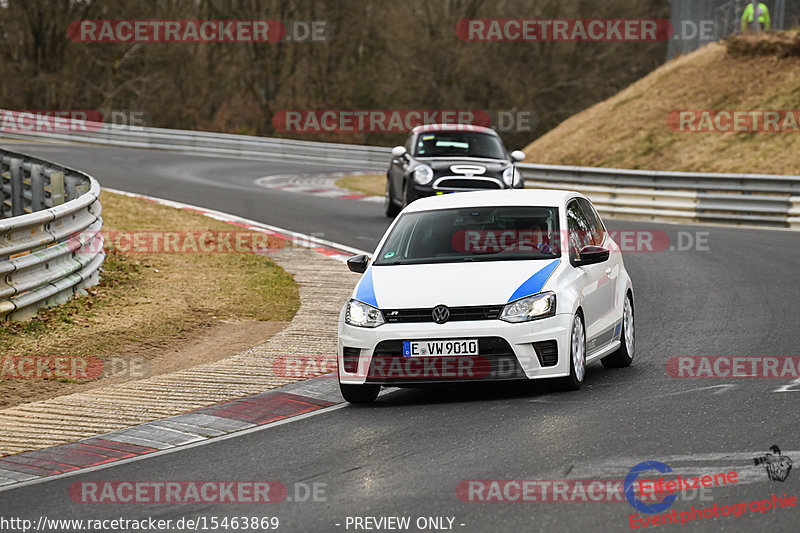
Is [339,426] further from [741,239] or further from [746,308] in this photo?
[741,239]

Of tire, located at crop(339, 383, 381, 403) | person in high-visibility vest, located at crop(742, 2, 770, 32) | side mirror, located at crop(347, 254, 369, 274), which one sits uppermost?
person in high-visibility vest, located at crop(742, 2, 770, 32)

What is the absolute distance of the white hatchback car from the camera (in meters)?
8.35

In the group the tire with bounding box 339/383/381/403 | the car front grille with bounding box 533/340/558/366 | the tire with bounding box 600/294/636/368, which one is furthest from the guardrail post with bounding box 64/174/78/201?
the car front grille with bounding box 533/340/558/366

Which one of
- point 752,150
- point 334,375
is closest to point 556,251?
point 334,375

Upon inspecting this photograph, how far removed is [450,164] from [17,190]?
7.08 meters

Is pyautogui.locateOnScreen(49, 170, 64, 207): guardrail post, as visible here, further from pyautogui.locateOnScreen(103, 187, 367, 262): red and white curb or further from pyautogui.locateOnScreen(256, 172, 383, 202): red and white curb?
pyautogui.locateOnScreen(256, 172, 383, 202): red and white curb

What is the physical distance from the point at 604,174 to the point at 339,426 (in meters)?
18.4

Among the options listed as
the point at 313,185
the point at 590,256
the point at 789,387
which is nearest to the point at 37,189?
→ the point at 590,256

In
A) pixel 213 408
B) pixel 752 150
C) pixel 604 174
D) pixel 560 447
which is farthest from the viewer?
pixel 752 150

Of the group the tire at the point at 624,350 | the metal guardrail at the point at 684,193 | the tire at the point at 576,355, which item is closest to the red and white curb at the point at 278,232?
the tire at the point at 624,350

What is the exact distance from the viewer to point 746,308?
12.9m

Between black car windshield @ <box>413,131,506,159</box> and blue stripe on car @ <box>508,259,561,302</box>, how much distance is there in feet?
38.8

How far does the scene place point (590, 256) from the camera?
9.19 m

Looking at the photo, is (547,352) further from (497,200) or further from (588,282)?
(497,200)
